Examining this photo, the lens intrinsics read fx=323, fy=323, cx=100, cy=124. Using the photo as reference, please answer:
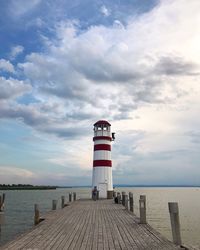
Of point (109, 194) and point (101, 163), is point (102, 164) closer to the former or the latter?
point (101, 163)

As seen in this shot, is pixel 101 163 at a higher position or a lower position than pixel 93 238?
higher

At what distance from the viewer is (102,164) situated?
28.5 meters

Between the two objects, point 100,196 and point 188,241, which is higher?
point 100,196

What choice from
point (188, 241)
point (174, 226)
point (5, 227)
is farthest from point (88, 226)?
point (5, 227)

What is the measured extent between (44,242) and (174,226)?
366 centimetres

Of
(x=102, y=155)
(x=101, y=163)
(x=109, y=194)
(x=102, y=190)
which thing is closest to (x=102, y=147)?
(x=102, y=155)

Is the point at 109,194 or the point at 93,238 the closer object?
the point at 93,238

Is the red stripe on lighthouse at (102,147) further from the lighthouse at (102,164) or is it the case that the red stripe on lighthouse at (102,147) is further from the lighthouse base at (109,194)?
the lighthouse base at (109,194)

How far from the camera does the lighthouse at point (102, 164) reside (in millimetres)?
28609

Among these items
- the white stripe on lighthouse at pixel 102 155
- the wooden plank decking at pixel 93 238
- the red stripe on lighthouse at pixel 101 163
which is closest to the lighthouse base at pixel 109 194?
the red stripe on lighthouse at pixel 101 163

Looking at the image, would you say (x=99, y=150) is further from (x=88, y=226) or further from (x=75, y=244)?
(x=75, y=244)

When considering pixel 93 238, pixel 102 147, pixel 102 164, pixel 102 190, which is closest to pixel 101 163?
pixel 102 164

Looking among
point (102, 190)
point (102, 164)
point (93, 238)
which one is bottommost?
point (93, 238)

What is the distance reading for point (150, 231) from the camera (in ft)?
35.7
